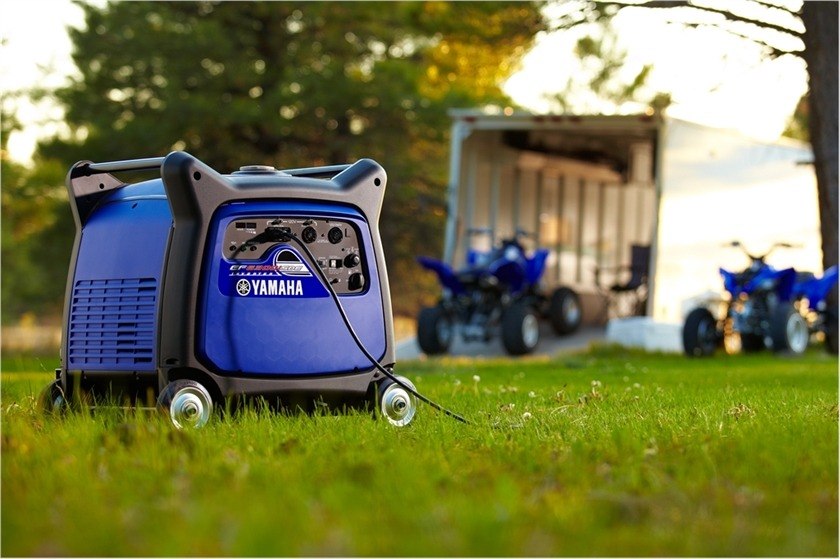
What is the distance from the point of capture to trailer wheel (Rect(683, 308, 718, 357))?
13.8 metres

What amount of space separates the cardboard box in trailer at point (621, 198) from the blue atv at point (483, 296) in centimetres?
71

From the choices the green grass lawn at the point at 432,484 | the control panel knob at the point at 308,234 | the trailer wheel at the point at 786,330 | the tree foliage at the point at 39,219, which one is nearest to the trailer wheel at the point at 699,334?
the trailer wheel at the point at 786,330

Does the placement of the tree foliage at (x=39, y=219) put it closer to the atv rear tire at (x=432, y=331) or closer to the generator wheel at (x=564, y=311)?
the atv rear tire at (x=432, y=331)

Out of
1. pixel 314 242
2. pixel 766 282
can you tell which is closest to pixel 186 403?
pixel 314 242

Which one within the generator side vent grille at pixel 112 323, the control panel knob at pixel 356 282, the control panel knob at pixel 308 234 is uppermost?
the control panel knob at pixel 308 234

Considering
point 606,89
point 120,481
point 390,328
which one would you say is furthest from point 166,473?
point 606,89

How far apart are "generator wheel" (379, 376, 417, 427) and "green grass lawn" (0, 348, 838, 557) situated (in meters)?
0.07

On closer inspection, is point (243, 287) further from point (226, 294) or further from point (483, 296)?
point (483, 296)

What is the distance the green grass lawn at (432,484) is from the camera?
9.94 ft

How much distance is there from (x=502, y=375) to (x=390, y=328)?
4.42 meters

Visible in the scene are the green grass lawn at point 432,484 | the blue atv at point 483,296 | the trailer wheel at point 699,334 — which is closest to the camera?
the green grass lawn at point 432,484

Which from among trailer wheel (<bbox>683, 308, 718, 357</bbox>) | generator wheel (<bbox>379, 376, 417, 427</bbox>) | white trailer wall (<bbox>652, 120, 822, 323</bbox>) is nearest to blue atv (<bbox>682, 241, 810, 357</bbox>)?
trailer wheel (<bbox>683, 308, 718, 357</bbox>)

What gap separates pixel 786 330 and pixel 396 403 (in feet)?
28.7

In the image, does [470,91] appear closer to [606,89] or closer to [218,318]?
[606,89]
